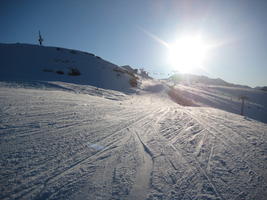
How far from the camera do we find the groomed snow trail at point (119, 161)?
253cm

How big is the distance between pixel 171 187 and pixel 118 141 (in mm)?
2169

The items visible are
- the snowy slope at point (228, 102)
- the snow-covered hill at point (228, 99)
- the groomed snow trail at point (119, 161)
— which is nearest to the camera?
the groomed snow trail at point (119, 161)

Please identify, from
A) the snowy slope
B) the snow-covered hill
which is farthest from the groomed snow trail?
the snowy slope

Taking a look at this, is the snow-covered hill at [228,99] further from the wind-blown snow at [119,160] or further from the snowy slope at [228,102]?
the wind-blown snow at [119,160]

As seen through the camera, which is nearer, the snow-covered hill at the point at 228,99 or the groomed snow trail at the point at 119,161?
the groomed snow trail at the point at 119,161

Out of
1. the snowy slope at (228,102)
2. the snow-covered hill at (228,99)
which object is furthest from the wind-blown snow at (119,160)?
the snowy slope at (228,102)

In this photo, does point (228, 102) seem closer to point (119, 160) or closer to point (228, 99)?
point (228, 99)

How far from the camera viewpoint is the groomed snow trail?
2525 millimetres

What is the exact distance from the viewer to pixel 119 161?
3357 millimetres

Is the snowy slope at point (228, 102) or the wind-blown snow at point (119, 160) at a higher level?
the wind-blown snow at point (119, 160)

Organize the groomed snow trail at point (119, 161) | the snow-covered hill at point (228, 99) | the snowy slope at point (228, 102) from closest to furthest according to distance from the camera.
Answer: the groomed snow trail at point (119, 161) → the snowy slope at point (228, 102) → the snow-covered hill at point (228, 99)

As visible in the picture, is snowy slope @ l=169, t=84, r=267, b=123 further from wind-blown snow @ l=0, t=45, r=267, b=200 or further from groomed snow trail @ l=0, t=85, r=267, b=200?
groomed snow trail @ l=0, t=85, r=267, b=200

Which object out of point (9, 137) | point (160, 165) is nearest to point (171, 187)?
point (160, 165)

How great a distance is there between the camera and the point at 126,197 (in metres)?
2.41
